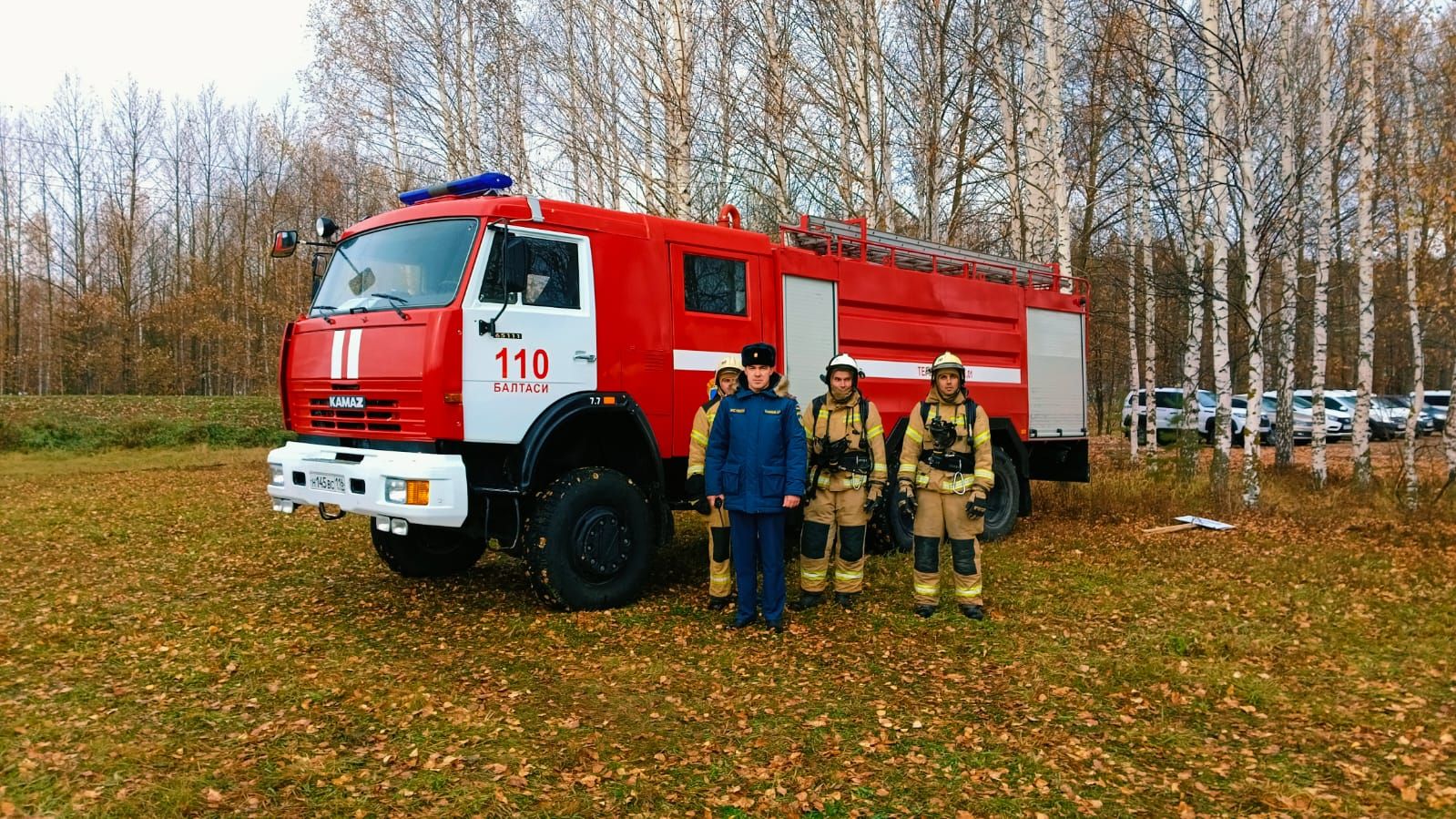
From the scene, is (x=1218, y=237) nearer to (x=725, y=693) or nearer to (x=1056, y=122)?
(x=1056, y=122)

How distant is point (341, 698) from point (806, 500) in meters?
3.32

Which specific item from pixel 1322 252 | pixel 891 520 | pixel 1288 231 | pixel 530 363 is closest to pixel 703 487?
pixel 530 363

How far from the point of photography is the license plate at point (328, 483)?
552 centimetres

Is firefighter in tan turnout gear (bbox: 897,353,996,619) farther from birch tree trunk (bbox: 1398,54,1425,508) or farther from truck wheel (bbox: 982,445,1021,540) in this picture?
birch tree trunk (bbox: 1398,54,1425,508)

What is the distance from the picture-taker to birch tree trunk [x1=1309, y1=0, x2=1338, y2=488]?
36.2ft

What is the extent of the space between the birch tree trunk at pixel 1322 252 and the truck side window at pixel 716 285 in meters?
8.40

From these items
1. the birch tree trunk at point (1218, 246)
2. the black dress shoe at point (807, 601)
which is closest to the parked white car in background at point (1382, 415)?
the birch tree trunk at point (1218, 246)

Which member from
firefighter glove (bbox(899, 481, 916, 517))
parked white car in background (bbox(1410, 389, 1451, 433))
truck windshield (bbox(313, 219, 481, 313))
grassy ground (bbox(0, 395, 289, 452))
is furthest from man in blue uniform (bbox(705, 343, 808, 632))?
parked white car in background (bbox(1410, 389, 1451, 433))

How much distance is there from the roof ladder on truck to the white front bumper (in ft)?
11.7

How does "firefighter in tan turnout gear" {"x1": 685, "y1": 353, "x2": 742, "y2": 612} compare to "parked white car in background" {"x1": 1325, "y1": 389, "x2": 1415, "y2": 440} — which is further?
"parked white car in background" {"x1": 1325, "y1": 389, "x2": 1415, "y2": 440}

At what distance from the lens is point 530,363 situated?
18.6ft

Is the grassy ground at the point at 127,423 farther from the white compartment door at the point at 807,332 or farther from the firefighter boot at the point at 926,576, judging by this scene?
the firefighter boot at the point at 926,576

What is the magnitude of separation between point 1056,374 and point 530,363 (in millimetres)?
6440

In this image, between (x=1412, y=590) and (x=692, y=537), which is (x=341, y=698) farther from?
(x=1412, y=590)
